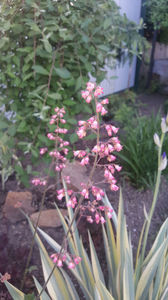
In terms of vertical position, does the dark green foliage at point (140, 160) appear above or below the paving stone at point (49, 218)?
above

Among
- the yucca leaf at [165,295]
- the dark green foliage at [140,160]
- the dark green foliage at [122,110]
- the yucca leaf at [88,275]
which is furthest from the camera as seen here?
the dark green foliage at [122,110]

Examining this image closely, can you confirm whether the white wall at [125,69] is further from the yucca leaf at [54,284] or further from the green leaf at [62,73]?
the yucca leaf at [54,284]

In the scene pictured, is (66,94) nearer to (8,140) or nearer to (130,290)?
(8,140)

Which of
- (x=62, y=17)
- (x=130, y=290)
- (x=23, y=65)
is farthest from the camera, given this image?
(x=23, y=65)

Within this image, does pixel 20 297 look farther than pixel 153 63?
No

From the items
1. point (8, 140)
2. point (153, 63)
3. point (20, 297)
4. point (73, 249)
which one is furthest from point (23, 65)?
point (153, 63)

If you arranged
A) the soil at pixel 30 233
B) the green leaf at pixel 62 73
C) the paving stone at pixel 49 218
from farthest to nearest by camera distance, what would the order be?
the paving stone at pixel 49 218
the soil at pixel 30 233
the green leaf at pixel 62 73

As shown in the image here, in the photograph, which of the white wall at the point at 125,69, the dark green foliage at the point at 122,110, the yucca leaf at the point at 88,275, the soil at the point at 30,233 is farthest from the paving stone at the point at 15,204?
the white wall at the point at 125,69
